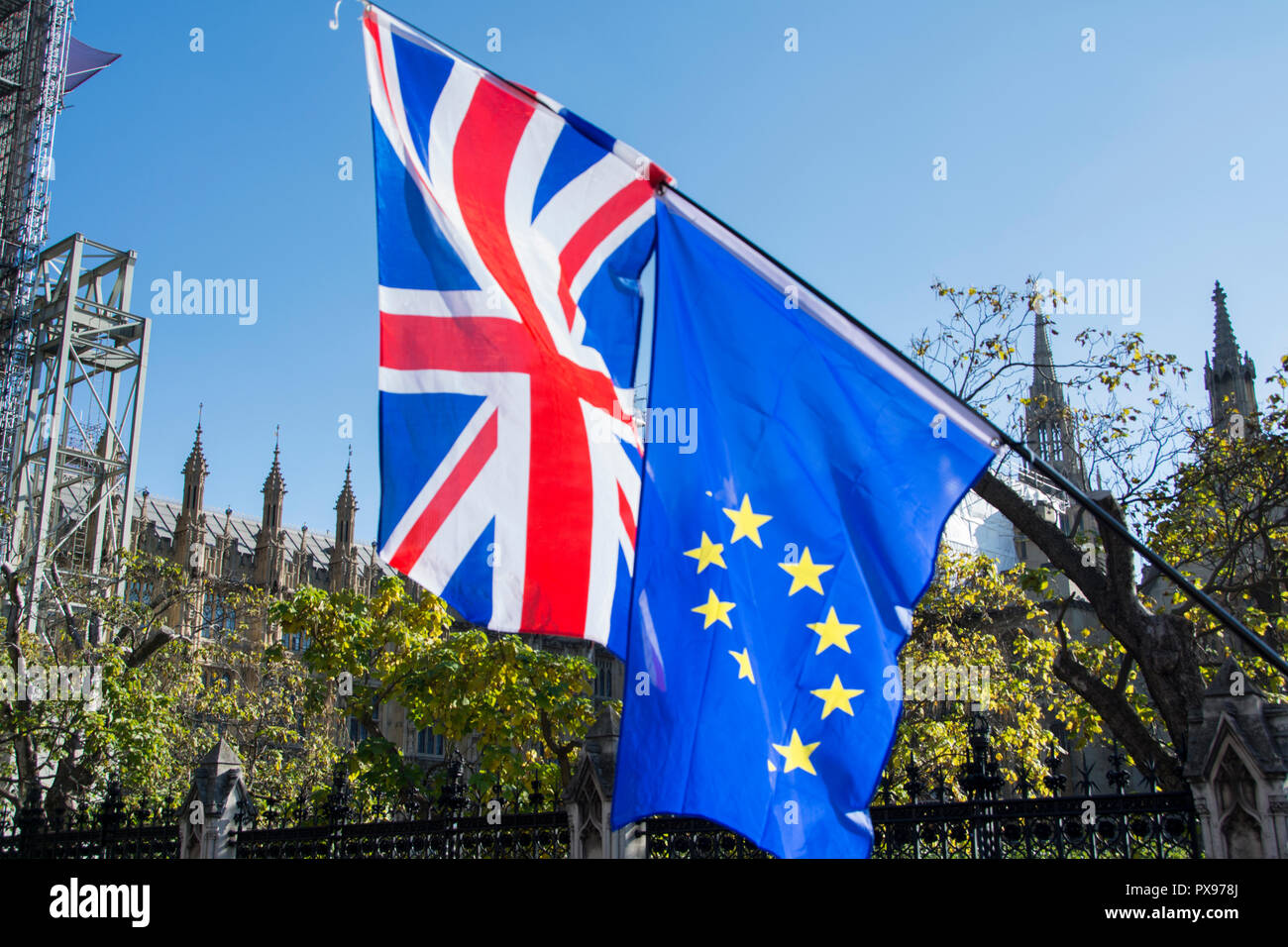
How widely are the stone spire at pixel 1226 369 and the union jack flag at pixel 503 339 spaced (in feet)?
199

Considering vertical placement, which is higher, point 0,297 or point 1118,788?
point 0,297

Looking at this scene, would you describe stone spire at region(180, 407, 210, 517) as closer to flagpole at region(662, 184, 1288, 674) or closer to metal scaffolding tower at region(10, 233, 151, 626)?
metal scaffolding tower at region(10, 233, 151, 626)

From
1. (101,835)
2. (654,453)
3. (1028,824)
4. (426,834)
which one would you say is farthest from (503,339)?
(101,835)

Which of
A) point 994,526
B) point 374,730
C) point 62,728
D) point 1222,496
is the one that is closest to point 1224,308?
point 994,526

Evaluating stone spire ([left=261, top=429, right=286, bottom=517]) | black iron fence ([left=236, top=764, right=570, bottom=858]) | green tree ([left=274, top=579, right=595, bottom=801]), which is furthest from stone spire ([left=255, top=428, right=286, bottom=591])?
black iron fence ([left=236, top=764, right=570, bottom=858])

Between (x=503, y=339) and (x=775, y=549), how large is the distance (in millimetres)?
2230

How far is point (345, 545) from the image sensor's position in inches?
3063

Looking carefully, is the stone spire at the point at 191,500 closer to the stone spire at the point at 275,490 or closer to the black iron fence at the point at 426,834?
the stone spire at the point at 275,490

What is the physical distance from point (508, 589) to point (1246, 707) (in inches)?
195

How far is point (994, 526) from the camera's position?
5950 centimetres

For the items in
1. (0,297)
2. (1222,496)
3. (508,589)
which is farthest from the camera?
(0,297)

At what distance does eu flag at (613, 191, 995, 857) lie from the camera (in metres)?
5.19

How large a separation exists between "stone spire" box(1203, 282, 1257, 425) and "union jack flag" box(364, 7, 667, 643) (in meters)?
60.6
